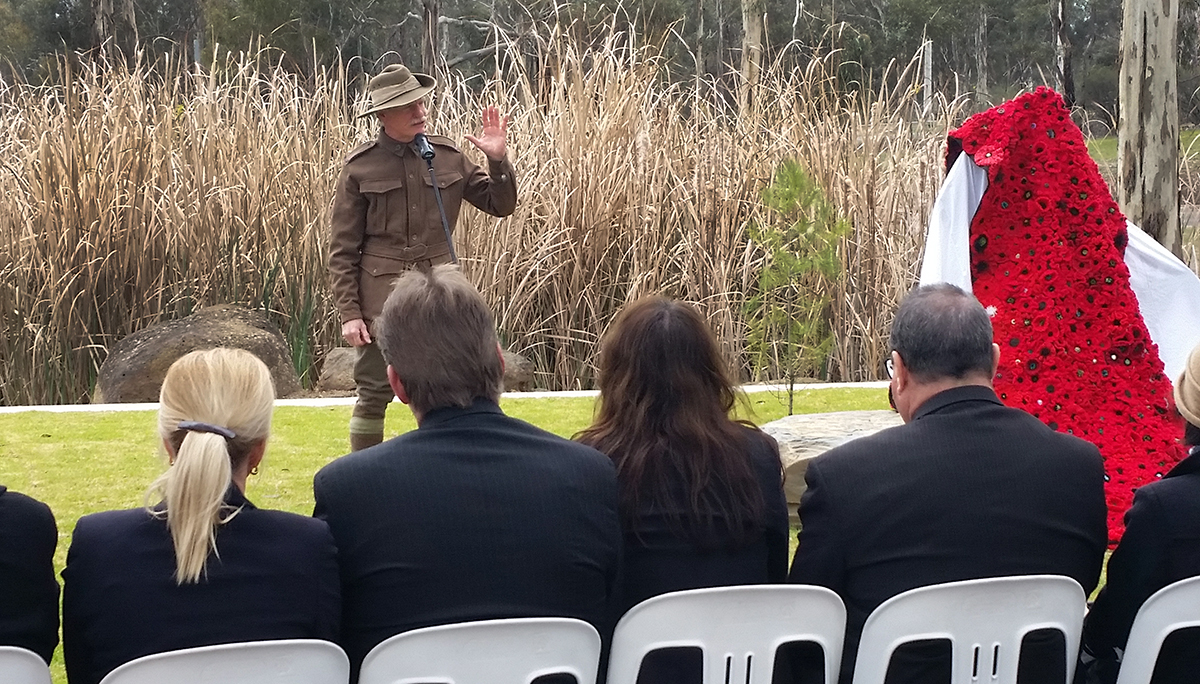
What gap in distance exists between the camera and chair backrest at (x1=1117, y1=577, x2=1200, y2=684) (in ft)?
5.82

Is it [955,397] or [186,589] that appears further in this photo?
[955,397]

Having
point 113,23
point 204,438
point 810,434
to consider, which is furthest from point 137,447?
point 113,23

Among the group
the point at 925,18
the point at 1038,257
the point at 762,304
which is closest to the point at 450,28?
the point at 925,18

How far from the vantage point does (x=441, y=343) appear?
2.01m

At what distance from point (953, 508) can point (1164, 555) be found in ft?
1.09

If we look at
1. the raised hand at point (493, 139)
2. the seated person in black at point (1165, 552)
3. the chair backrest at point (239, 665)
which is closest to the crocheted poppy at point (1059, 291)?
the raised hand at point (493, 139)

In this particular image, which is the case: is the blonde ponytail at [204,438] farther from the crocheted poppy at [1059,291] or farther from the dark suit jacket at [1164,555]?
the crocheted poppy at [1059,291]

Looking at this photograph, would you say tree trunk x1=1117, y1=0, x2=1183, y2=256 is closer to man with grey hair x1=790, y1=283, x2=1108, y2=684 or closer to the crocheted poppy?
the crocheted poppy

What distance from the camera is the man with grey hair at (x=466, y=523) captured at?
1819 millimetres

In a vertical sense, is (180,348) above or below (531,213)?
below

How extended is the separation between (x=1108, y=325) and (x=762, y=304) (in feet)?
8.18

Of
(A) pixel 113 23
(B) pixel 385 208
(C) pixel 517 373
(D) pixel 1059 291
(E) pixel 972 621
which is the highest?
(A) pixel 113 23

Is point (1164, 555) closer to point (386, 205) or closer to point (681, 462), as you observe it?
point (681, 462)

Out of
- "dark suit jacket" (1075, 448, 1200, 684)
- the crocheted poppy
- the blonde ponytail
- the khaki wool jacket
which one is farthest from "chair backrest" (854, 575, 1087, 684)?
the khaki wool jacket
